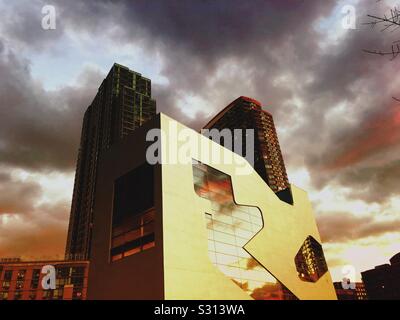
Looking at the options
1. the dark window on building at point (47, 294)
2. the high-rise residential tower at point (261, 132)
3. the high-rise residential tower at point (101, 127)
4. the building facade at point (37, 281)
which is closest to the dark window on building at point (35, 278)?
the building facade at point (37, 281)

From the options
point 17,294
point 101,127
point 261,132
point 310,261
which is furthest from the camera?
point 261,132

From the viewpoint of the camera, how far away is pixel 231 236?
2370cm

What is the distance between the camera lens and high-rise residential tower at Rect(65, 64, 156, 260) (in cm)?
10100

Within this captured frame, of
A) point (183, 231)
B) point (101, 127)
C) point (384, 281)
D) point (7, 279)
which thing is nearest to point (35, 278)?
point (7, 279)

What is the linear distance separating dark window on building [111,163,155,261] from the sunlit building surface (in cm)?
7

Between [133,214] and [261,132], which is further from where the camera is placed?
[261,132]

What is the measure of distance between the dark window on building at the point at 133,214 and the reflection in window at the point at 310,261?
55.1ft

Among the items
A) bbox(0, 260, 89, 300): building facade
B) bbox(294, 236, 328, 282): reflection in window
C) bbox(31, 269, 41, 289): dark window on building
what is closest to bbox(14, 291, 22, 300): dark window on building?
bbox(0, 260, 89, 300): building facade

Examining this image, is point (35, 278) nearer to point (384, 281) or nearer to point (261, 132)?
point (261, 132)

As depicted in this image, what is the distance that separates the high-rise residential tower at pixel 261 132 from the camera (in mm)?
122919

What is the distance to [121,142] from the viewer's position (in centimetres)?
2558

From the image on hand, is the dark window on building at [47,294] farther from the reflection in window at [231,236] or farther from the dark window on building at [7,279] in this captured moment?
the reflection in window at [231,236]

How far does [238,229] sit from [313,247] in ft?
48.8

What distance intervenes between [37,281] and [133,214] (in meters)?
85.9
